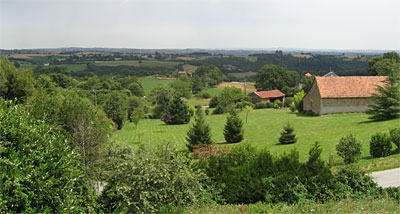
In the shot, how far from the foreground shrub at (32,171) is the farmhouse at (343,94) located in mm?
35896

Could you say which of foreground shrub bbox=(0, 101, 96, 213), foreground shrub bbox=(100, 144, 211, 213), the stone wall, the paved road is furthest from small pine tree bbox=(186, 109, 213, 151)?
the stone wall

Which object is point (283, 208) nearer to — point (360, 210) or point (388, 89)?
point (360, 210)

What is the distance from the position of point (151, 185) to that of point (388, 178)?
10.2 metres

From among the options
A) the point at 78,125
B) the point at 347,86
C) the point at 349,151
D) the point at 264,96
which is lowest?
the point at 264,96

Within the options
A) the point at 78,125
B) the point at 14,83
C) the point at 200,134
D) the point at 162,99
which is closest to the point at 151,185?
the point at 78,125

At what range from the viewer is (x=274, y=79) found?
8331 centimetres

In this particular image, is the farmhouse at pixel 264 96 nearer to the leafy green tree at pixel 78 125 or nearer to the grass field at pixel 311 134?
the grass field at pixel 311 134

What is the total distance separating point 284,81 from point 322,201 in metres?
76.6

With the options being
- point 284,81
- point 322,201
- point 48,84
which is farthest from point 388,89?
point 284,81

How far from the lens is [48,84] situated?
48281mm

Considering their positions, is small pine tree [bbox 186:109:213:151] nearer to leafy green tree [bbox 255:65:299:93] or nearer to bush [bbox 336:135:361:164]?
bush [bbox 336:135:361:164]

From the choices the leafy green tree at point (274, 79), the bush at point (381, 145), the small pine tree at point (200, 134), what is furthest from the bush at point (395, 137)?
the leafy green tree at point (274, 79)

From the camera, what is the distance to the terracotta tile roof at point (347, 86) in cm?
3938

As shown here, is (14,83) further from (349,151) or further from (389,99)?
(389,99)
